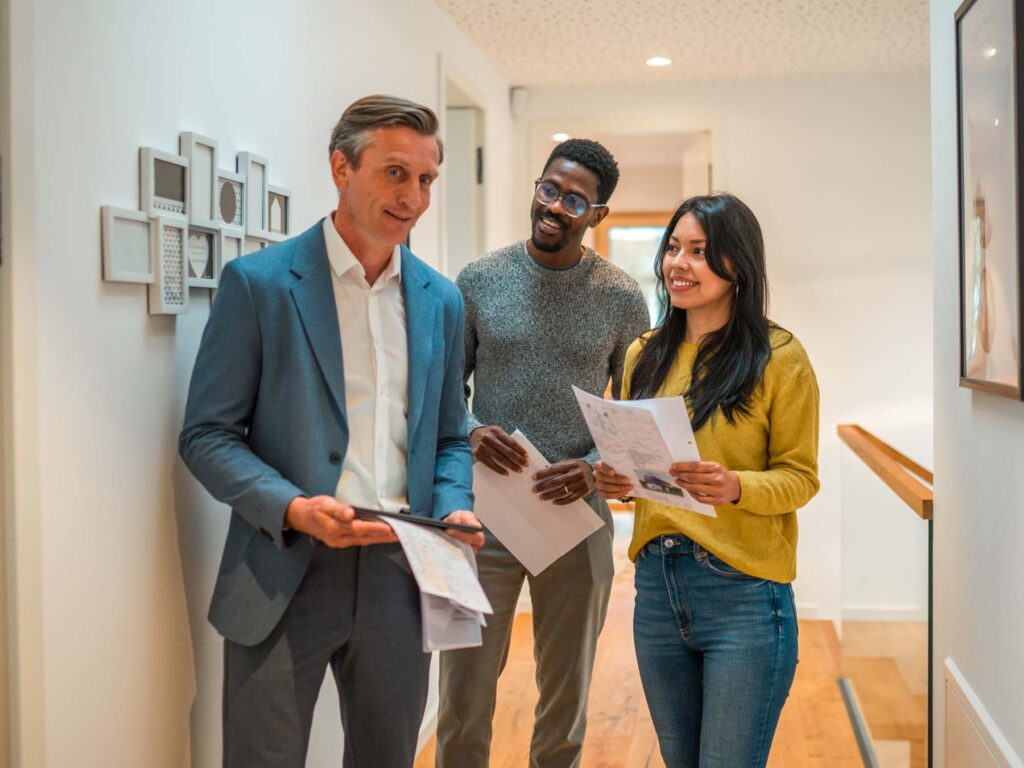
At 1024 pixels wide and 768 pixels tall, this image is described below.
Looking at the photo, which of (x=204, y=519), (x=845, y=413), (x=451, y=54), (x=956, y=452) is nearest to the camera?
(x=204, y=519)

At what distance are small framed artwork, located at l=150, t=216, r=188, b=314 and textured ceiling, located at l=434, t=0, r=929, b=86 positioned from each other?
7.18 feet

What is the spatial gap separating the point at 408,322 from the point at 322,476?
31 centimetres

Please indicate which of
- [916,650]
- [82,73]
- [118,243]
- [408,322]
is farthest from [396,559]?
[916,650]

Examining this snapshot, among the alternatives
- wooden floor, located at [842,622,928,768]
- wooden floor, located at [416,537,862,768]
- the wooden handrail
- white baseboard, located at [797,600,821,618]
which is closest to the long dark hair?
the wooden handrail

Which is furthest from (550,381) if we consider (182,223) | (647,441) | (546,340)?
(182,223)

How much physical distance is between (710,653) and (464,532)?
484 millimetres

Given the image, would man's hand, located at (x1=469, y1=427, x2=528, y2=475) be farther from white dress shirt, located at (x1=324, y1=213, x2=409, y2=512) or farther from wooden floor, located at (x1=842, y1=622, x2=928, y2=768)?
wooden floor, located at (x1=842, y1=622, x2=928, y2=768)

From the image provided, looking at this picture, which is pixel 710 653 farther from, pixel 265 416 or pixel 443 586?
pixel 265 416

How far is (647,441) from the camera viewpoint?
1.70 metres

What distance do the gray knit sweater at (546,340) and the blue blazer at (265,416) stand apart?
702 mm

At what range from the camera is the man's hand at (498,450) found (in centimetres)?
224

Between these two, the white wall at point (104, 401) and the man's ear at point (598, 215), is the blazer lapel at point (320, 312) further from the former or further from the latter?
the man's ear at point (598, 215)

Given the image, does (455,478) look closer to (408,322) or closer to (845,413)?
(408,322)

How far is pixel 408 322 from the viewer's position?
175 centimetres
